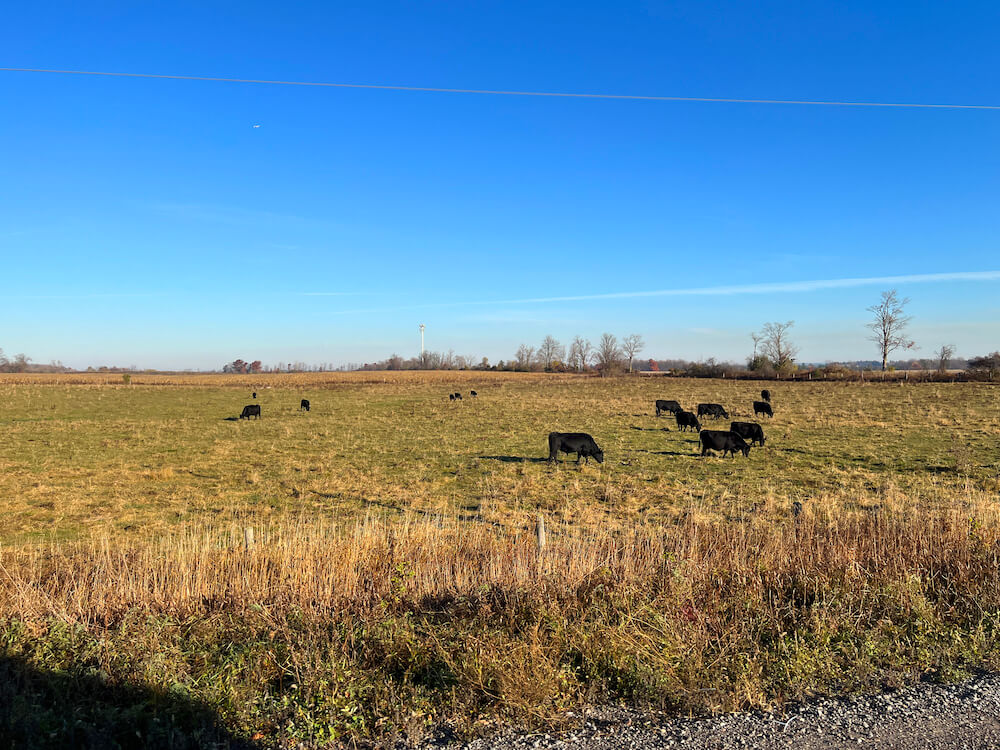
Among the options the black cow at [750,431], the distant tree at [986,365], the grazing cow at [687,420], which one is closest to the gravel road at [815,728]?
the black cow at [750,431]

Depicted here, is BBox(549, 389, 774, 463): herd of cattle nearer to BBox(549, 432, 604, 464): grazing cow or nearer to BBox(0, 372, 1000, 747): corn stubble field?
BBox(549, 432, 604, 464): grazing cow

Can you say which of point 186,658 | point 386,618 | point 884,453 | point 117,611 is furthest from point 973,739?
point 884,453

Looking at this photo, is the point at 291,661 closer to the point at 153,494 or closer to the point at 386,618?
the point at 386,618

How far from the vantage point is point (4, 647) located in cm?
468

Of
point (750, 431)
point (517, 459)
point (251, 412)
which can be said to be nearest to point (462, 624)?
point (517, 459)

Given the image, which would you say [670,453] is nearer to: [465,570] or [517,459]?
[517,459]

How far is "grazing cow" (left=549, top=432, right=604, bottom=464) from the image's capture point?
1898 cm

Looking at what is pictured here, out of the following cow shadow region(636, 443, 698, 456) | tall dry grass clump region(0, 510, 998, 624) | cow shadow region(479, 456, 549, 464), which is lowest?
cow shadow region(479, 456, 549, 464)

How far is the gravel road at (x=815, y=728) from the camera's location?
11.8 ft

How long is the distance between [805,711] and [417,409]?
3800cm

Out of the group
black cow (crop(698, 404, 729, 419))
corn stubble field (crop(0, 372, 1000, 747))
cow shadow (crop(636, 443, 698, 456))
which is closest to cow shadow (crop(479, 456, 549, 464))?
cow shadow (crop(636, 443, 698, 456))

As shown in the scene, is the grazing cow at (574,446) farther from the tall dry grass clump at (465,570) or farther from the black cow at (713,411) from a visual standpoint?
the black cow at (713,411)

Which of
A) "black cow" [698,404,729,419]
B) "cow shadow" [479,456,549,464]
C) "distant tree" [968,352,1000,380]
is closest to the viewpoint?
"cow shadow" [479,456,549,464]

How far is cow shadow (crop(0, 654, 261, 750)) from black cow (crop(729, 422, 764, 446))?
21200mm
